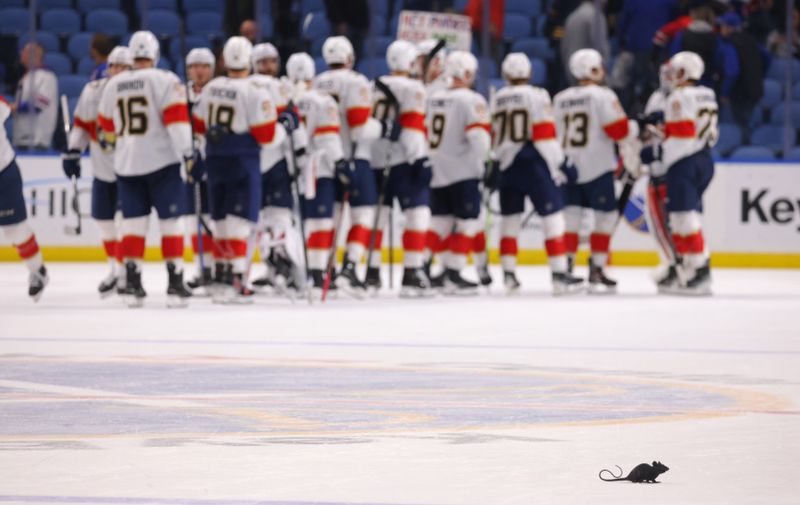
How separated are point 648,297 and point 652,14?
4227 millimetres

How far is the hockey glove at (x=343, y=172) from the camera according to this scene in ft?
37.7

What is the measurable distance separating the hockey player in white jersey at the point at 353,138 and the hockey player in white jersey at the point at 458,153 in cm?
53

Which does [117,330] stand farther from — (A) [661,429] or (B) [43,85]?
(B) [43,85]

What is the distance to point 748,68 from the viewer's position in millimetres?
15320

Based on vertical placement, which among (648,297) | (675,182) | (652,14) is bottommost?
(648,297)

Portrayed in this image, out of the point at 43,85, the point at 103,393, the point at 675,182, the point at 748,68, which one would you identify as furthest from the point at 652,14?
the point at 103,393

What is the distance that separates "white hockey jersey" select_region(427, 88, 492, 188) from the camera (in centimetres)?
1210

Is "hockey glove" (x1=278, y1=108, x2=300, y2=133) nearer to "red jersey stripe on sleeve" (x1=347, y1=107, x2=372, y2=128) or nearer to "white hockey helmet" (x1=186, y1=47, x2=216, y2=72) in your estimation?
"red jersey stripe on sleeve" (x1=347, y1=107, x2=372, y2=128)

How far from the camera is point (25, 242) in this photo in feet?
35.2

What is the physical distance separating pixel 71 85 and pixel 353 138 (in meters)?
5.60

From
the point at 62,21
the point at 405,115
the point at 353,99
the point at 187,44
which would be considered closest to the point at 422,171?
the point at 405,115

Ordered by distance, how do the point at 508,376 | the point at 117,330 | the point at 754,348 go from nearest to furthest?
the point at 508,376
the point at 754,348
the point at 117,330

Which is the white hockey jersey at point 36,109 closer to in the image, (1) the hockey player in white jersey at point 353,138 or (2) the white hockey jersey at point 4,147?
(1) the hockey player in white jersey at point 353,138

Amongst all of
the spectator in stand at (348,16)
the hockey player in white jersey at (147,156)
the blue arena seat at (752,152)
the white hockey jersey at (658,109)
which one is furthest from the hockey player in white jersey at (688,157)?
the spectator in stand at (348,16)
